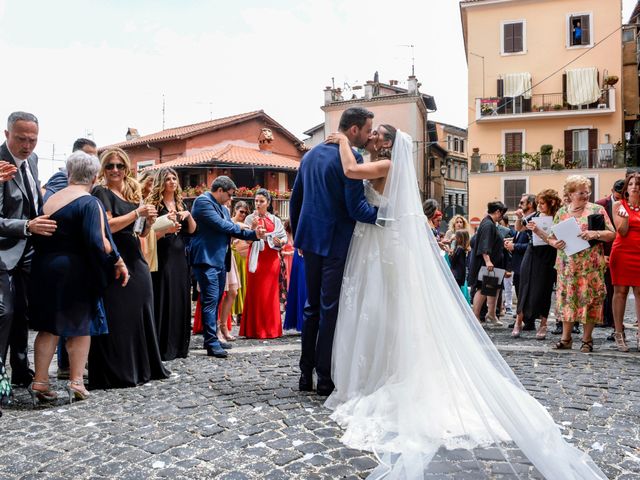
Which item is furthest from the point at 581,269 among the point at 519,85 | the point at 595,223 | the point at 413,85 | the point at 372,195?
the point at 413,85

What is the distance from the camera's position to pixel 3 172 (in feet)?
14.2

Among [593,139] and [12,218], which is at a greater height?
[593,139]

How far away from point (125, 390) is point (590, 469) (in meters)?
3.56

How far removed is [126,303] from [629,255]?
5.43 metres

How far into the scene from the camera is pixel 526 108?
3547 cm

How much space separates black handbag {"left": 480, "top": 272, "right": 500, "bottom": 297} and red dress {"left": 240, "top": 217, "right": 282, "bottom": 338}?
3.11 m

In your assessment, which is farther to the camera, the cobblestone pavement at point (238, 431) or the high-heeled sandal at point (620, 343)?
Answer: the high-heeled sandal at point (620, 343)

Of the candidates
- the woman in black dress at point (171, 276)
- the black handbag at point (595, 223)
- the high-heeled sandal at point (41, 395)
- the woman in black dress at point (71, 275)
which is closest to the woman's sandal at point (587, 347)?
the black handbag at point (595, 223)

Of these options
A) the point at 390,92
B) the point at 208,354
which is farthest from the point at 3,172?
the point at 390,92

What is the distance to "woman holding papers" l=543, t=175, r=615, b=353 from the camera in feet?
21.7

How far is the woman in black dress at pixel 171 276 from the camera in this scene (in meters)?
6.09

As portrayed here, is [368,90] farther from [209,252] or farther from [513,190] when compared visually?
[209,252]

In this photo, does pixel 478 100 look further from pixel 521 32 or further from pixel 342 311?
pixel 342 311

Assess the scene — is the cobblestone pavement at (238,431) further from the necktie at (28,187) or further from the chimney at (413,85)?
the chimney at (413,85)
